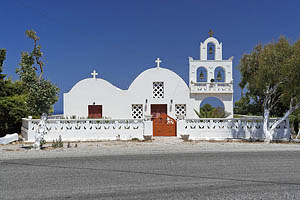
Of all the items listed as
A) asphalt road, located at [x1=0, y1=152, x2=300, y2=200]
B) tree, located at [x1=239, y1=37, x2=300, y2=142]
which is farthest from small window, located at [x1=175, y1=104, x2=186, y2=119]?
asphalt road, located at [x1=0, y1=152, x2=300, y2=200]

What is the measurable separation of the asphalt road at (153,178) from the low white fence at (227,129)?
17.4ft

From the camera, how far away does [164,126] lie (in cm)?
1521

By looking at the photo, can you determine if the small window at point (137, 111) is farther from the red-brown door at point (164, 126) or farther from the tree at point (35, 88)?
the tree at point (35, 88)

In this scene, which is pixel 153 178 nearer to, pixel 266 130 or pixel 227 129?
pixel 227 129

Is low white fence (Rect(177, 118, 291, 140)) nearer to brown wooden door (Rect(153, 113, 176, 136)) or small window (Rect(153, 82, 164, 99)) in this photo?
brown wooden door (Rect(153, 113, 176, 136))

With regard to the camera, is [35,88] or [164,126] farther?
[164,126]

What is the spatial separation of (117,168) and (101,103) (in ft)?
36.0

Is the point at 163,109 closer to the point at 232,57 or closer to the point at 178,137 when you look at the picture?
the point at 178,137

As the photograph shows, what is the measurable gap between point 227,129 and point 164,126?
3828mm

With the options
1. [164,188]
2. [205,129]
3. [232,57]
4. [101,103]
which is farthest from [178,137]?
[164,188]

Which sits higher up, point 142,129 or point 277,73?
point 277,73

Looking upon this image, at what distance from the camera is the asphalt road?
507 cm

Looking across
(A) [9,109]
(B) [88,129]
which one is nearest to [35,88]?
(B) [88,129]

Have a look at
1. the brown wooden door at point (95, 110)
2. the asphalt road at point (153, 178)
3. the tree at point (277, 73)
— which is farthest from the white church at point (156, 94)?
the asphalt road at point (153, 178)
